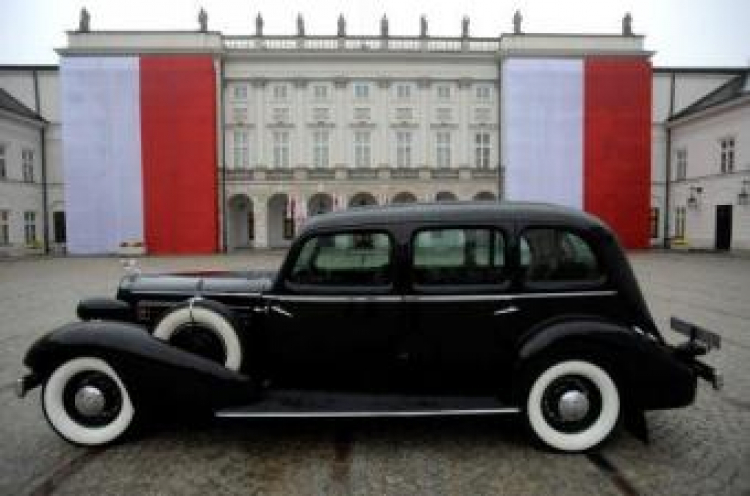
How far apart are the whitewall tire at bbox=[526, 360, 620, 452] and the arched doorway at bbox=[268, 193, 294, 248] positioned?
33054 mm

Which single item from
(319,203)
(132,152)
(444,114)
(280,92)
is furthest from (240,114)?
(444,114)

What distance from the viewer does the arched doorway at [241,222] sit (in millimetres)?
34644

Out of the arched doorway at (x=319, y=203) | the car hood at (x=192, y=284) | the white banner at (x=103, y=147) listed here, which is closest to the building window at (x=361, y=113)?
the arched doorway at (x=319, y=203)

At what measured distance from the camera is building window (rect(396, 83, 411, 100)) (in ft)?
112

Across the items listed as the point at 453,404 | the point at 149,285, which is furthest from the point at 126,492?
the point at 453,404

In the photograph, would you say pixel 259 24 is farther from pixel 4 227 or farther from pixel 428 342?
pixel 428 342

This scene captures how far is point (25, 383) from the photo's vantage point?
372cm

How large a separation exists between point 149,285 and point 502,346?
3.23 meters

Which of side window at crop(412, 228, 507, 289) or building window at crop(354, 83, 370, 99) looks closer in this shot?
side window at crop(412, 228, 507, 289)

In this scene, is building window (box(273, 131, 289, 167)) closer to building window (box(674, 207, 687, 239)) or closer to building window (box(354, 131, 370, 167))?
building window (box(354, 131, 370, 167))

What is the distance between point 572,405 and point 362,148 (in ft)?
106

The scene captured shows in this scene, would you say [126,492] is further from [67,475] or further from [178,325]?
[178,325]

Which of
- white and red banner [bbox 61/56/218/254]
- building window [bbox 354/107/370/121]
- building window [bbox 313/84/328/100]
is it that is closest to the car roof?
white and red banner [bbox 61/56/218/254]

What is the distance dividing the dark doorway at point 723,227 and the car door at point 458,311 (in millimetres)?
33087
